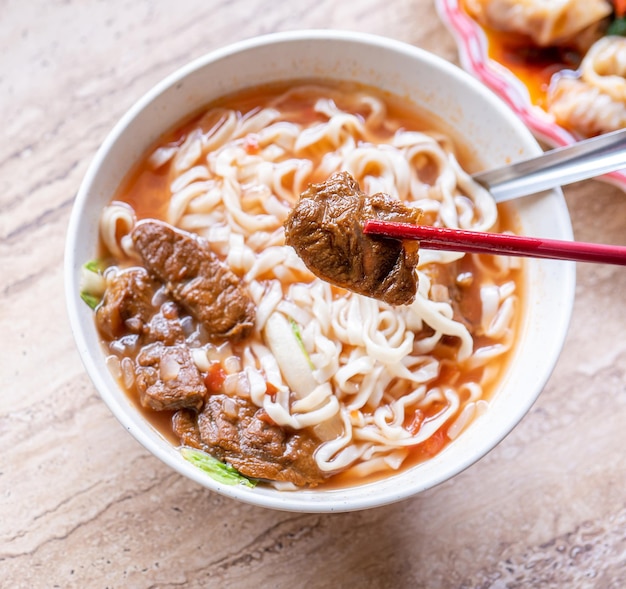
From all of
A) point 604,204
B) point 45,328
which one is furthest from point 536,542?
point 45,328

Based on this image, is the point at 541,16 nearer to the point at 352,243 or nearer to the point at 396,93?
the point at 396,93

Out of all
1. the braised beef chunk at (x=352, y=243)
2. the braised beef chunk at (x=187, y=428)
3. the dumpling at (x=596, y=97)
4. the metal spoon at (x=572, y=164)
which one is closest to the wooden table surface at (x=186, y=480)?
the dumpling at (x=596, y=97)

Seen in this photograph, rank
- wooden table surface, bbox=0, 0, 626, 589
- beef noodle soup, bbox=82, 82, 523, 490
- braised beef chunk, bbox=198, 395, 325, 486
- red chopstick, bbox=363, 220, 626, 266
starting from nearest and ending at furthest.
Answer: red chopstick, bbox=363, 220, 626, 266 < braised beef chunk, bbox=198, 395, 325, 486 < beef noodle soup, bbox=82, 82, 523, 490 < wooden table surface, bbox=0, 0, 626, 589

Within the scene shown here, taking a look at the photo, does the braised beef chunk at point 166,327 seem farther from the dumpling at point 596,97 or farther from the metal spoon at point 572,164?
the dumpling at point 596,97

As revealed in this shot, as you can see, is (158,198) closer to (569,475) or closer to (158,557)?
(158,557)

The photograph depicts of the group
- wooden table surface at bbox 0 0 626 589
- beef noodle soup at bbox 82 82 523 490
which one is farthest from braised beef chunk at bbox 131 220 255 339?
wooden table surface at bbox 0 0 626 589

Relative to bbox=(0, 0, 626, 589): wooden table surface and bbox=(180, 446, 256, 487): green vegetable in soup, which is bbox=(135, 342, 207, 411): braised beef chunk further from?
bbox=(0, 0, 626, 589): wooden table surface
